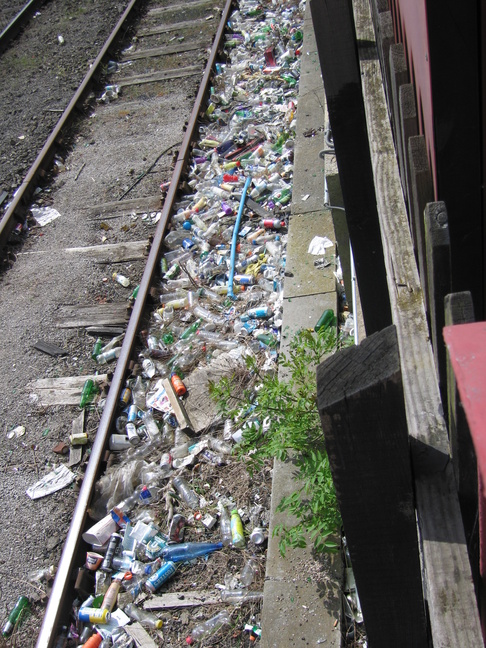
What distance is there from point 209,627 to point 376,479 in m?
2.82

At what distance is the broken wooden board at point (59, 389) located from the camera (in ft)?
18.1

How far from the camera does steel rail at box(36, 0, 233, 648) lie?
4.05 meters

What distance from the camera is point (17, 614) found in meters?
4.18

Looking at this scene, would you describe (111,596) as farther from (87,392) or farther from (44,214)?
(44,214)

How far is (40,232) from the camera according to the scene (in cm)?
754

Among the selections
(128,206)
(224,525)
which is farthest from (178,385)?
(128,206)

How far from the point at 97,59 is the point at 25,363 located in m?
5.79

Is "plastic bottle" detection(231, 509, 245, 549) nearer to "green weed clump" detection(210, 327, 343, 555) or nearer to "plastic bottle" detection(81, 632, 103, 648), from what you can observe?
"green weed clump" detection(210, 327, 343, 555)

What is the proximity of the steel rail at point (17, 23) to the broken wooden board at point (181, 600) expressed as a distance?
34.0 feet

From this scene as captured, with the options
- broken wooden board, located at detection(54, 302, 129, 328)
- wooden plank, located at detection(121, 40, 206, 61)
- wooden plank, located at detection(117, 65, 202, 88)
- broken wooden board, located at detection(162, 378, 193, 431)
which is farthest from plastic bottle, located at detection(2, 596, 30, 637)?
wooden plank, located at detection(121, 40, 206, 61)

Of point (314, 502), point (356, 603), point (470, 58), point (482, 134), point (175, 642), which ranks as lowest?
point (175, 642)

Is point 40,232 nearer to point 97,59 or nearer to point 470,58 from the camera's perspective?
point 97,59

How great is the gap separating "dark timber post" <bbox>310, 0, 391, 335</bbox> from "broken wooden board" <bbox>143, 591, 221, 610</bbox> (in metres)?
1.80

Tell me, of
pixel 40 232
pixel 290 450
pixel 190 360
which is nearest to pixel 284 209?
pixel 190 360
